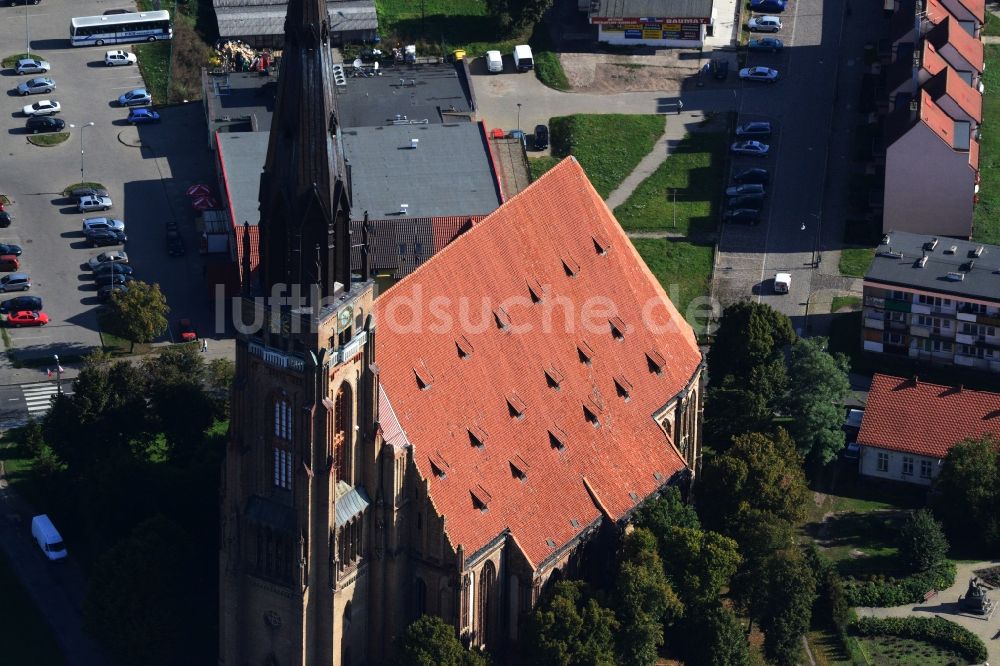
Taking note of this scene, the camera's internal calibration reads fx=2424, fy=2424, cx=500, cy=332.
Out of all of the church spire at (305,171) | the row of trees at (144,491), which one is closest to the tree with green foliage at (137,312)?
the row of trees at (144,491)

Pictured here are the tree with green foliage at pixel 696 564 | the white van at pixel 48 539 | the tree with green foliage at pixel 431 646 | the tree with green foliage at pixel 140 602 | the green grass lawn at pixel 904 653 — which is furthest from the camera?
the white van at pixel 48 539

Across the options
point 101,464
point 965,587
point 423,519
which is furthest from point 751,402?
point 101,464

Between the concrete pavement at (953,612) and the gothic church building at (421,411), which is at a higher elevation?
the gothic church building at (421,411)

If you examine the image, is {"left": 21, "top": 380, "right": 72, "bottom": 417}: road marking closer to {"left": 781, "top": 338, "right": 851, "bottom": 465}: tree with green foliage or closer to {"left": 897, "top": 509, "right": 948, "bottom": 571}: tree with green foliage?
{"left": 781, "top": 338, "right": 851, "bottom": 465}: tree with green foliage

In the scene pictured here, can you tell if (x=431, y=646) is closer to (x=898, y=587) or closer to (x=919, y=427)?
(x=898, y=587)

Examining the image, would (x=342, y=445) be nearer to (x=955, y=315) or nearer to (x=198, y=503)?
(x=198, y=503)

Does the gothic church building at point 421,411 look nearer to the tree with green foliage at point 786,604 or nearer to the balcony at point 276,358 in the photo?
the balcony at point 276,358

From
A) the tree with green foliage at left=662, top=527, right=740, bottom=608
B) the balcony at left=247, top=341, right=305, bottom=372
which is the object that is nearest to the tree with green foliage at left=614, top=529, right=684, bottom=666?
the tree with green foliage at left=662, top=527, right=740, bottom=608
